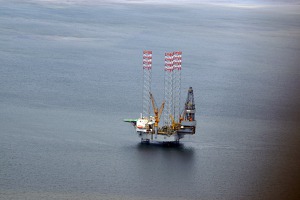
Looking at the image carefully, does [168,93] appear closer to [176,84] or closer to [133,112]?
[133,112]

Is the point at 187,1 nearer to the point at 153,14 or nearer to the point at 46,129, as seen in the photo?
the point at 153,14

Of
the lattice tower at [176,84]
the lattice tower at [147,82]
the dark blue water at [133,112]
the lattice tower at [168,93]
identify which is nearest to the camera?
the dark blue water at [133,112]

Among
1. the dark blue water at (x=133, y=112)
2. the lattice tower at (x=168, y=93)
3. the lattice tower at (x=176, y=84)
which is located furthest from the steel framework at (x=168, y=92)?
the dark blue water at (x=133, y=112)

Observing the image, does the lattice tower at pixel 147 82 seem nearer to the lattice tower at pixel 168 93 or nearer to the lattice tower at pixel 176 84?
the lattice tower at pixel 168 93

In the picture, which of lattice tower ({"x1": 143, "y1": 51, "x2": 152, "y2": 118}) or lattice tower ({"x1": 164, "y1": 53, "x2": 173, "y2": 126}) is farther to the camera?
lattice tower ({"x1": 164, "y1": 53, "x2": 173, "y2": 126})

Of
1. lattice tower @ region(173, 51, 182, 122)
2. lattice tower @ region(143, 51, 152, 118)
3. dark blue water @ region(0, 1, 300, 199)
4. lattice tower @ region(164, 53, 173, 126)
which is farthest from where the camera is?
lattice tower @ region(173, 51, 182, 122)

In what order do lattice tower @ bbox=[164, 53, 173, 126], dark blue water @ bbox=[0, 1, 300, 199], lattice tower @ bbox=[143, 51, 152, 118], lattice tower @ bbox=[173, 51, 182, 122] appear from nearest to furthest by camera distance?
dark blue water @ bbox=[0, 1, 300, 199], lattice tower @ bbox=[143, 51, 152, 118], lattice tower @ bbox=[164, 53, 173, 126], lattice tower @ bbox=[173, 51, 182, 122]

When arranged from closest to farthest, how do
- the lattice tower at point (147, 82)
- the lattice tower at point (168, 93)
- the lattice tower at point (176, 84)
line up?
the lattice tower at point (147, 82) < the lattice tower at point (168, 93) < the lattice tower at point (176, 84)

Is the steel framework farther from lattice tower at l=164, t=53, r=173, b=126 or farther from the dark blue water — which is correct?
the dark blue water

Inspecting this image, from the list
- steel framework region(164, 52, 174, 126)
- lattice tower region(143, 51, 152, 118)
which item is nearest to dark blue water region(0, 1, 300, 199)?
lattice tower region(143, 51, 152, 118)
